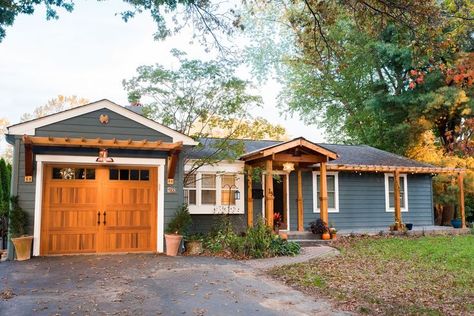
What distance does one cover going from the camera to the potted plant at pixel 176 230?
33.5ft

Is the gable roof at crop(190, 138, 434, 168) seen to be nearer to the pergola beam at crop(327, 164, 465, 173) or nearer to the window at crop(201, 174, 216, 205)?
the pergola beam at crop(327, 164, 465, 173)

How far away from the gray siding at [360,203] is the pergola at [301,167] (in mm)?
405

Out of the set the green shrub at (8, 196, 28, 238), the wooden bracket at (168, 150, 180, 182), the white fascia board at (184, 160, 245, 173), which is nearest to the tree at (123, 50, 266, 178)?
the white fascia board at (184, 160, 245, 173)

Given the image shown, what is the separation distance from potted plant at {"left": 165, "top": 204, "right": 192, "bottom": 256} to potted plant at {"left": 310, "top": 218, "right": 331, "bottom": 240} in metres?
4.57

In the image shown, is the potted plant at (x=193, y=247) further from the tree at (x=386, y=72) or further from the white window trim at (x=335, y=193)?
the white window trim at (x=335, y=193)

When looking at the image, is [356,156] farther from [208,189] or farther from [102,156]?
[102,156]

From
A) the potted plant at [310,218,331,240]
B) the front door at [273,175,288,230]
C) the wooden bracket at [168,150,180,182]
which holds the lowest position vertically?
the potted plant at [310,218,331,240]

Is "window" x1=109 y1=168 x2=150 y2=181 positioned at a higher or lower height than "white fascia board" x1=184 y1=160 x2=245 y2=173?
lower

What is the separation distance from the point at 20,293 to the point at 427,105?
694 inches

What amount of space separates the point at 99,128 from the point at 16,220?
2.80 m

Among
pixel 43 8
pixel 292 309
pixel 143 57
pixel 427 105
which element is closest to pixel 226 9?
Result: pixel 43 8

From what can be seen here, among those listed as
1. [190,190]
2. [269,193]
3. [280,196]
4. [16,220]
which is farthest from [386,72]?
[16,220]

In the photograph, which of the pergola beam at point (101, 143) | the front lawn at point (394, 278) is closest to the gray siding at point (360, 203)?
the front lawn at point (394, 278)

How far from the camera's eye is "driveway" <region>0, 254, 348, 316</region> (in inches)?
217
